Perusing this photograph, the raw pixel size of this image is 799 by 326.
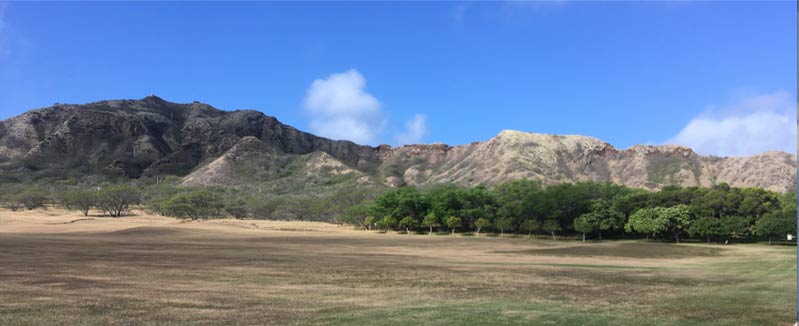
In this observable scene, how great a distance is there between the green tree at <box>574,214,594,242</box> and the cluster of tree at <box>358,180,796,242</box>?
0.09 m

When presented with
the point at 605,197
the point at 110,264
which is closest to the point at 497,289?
the point at 110,264

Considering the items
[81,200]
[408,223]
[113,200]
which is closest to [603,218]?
[408,223]

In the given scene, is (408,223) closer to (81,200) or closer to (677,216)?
(677,216)

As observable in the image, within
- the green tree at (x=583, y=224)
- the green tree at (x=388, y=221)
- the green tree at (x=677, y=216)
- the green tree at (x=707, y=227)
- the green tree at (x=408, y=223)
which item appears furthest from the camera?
the green tree at (x=388, y=221)

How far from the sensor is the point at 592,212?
8850cm

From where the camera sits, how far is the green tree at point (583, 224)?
85312mm

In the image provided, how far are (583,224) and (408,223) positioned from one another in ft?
106

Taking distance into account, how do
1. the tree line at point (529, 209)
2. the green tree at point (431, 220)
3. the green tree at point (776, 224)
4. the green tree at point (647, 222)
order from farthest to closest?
the green tree at point (431, 220)
the tree line at point (529, 209)
the green tree at point (647, 222)
the green tree at point (776, 224)

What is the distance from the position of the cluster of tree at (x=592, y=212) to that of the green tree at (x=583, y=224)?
0.09m

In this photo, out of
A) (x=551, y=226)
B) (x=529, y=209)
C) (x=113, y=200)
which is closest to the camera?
(x=551, y=226)

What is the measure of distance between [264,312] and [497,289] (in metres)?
11.2

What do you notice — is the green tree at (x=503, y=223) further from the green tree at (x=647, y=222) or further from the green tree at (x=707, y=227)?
the green tree at (x=707, y=227)

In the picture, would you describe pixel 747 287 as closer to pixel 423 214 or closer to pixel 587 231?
pixel 587 231

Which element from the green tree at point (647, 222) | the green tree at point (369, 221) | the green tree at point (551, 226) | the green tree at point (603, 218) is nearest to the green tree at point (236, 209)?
the green tree at point (369, 221)
